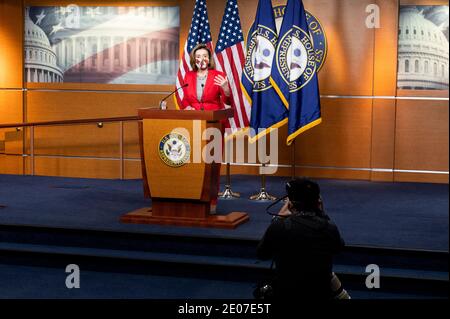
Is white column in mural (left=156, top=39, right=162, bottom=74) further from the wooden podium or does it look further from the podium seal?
the podium seal

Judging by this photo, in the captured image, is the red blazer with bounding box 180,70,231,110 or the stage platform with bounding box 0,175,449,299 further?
the red blazer with bounding box 180,70,231,110

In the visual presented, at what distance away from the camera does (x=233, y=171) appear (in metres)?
9.90

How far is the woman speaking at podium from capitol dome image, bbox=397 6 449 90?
2789 millimetres

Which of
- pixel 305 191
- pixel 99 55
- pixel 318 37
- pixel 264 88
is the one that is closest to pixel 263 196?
pixel 264 88

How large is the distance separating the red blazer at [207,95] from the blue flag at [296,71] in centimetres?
88

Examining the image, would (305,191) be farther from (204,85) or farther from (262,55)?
(262,55)

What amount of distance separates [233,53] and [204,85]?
3.58 feet

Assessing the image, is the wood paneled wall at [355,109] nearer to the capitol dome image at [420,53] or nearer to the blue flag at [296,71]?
the capitol dome image at [420,53]

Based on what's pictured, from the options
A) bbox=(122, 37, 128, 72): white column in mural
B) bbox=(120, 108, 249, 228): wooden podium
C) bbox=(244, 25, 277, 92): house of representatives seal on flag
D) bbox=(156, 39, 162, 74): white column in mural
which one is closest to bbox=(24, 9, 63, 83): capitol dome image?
bbox=(122, 37, 128, 72): white column in mural

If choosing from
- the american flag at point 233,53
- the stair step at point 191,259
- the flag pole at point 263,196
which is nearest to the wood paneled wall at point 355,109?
the american flag at point 233,53

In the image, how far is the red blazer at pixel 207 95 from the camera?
734cm

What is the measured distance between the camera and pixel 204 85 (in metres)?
7.34

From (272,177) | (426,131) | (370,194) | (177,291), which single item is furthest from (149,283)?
(426,131)

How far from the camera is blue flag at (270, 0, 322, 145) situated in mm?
8008
